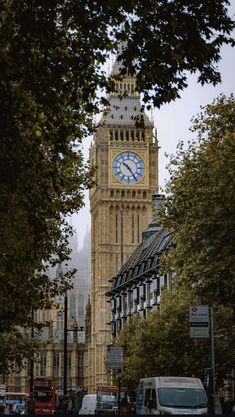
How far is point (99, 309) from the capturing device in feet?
498

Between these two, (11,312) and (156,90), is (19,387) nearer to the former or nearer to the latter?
(11,312)

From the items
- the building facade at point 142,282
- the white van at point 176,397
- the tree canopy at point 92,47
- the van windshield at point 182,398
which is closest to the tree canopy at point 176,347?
the white van at point 176,397

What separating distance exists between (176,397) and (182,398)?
0.22 metres

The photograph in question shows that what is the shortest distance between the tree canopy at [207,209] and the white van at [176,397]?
447 cm

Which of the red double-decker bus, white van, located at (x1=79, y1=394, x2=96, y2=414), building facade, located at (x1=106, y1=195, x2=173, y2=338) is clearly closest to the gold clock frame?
building facade, located at (x1=106, y1=195, x2=173, y2=338)

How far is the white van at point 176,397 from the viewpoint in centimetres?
3325

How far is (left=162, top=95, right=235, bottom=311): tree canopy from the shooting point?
121 feet

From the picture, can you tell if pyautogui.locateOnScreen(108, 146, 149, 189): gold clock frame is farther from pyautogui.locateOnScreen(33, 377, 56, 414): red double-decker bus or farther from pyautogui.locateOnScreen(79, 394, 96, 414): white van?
pyautogui.locateOnScreen(79, 394, 96, 414): white van

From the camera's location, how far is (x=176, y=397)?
3375cm

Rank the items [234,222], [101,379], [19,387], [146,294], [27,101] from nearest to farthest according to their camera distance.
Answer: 1. [27,101]
2. [234,222]
3. [146,294]
4. [101,379]
5. [19,387]

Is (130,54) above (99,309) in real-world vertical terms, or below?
below

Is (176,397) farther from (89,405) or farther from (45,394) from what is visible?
(45,394)

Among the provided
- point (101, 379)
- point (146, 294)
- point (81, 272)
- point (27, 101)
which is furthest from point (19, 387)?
point (27, 101)

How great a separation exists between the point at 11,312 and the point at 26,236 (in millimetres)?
9177
